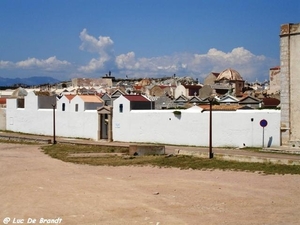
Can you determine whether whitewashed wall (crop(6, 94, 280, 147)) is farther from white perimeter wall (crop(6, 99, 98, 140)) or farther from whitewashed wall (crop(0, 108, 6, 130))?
whitewashed wall (crop(0, 108, 6, 130))

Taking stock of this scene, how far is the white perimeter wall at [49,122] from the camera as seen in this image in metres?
37.8

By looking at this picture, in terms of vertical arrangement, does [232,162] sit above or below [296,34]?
below

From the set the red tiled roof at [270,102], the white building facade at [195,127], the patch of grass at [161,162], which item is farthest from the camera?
the red tiled roof at [270,102]

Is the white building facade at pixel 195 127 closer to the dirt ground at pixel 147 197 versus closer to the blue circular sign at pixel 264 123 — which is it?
the blue circular sign at pixel 264 123

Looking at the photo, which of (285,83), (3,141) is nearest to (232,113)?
(285,83)

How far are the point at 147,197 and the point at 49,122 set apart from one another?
94.0 ft

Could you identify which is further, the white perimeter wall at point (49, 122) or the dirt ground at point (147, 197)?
the white perimeter wall at point (49, 122)

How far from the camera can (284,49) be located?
996 inches

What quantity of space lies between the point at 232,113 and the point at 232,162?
21.9 ft

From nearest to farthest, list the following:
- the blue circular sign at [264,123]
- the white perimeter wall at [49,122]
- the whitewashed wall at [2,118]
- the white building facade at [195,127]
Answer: the blue circular sign at [264,123], the white building facade at [195,127], the white perimeter wall at [49,122], the whitewashed wall at [2,118]

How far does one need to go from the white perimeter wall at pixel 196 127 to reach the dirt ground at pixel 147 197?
299 inches

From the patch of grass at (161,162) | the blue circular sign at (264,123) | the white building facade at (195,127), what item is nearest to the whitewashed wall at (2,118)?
the white building facade at (195,127)

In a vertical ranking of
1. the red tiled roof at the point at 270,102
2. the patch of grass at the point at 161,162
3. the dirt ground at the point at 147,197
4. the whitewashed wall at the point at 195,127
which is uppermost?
the red tiled roof at the point at 270,102

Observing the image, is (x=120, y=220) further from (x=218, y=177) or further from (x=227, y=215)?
(x=218, y=177)
